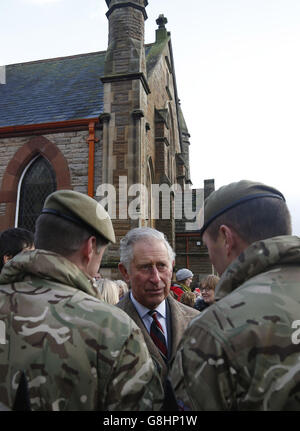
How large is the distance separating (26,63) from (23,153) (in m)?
7.81

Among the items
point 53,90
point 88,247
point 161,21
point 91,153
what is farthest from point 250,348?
point 161,21

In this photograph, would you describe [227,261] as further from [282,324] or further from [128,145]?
[128,145]

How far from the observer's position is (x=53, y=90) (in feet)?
41.2

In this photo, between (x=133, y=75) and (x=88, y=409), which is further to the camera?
(x=133, y=75)

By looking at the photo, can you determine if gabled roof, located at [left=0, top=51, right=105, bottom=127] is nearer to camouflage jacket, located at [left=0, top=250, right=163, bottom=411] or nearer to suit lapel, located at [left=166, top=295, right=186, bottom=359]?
suit lapel, located at [left=166, top=295, right=186, bottom=359]

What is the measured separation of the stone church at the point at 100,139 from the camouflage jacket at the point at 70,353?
7016 millimetres

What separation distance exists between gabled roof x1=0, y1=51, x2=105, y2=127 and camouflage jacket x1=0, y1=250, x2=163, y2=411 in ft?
30.3

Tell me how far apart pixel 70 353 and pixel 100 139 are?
8774mm

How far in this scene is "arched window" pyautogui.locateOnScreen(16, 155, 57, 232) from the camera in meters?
10.2

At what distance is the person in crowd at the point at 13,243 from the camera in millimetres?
2902

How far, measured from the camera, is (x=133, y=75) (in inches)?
369

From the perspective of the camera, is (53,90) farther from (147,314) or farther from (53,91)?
(147,314)

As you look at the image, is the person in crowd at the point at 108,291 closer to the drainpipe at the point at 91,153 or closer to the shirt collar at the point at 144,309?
the shirt collar at the point at 144,309
